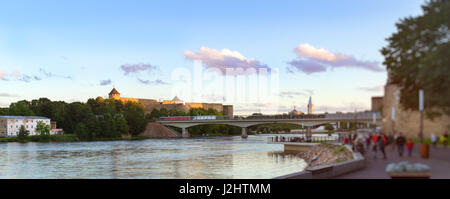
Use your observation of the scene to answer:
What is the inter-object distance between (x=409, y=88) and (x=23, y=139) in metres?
62.0

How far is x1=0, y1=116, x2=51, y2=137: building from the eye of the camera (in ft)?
223

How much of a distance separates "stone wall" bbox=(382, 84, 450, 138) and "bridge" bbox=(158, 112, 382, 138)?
0.46ft

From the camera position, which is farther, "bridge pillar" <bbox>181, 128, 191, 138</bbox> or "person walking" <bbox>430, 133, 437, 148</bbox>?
"bridge pillar" <bbox>181, 128, 191, 138</bbox>

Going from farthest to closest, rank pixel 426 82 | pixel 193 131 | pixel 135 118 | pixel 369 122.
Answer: pixel 193 131 < pixel 135 118 < pixel 369 122 < pixel 426 82

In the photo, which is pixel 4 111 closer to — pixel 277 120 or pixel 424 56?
pixel 277 120

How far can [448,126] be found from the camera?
5828mm

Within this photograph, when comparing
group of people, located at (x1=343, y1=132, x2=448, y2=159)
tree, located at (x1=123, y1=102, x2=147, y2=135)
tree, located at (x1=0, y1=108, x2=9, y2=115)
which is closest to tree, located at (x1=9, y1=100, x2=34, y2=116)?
tree, located at (x1=0, y1=108, x2=9, y2=115)

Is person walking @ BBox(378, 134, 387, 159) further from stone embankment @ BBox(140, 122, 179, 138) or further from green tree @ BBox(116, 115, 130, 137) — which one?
stone embankment @ BBox(140, 122, 179, 138)

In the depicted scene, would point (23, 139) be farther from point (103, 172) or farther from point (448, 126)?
point (448, 126)

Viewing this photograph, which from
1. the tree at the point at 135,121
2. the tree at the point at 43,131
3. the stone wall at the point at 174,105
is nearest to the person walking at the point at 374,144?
the tree at the point at 43,131

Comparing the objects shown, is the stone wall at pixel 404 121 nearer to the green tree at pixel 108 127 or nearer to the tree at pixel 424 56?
the tree at pixel 424 56

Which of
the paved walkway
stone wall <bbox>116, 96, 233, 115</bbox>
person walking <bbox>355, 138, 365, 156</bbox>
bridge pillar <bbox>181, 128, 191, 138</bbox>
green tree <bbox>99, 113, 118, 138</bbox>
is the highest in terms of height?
stone wall <bbox>116, 96, 233, 115</bbox>
